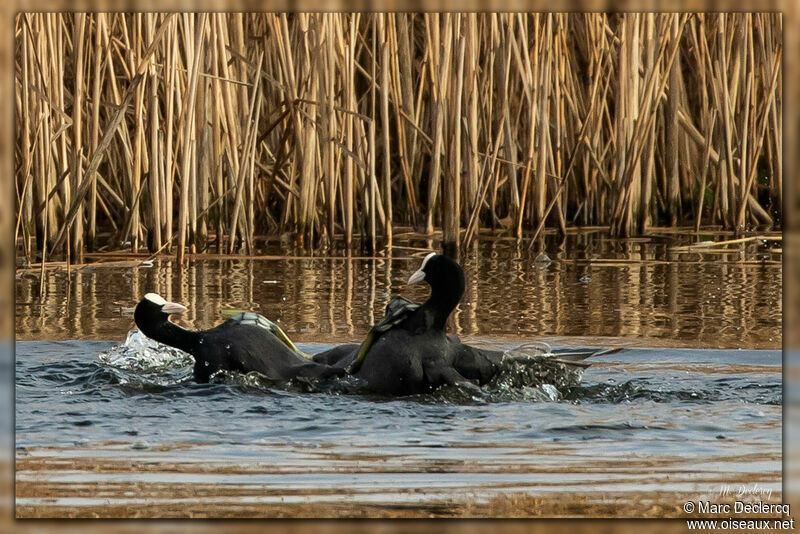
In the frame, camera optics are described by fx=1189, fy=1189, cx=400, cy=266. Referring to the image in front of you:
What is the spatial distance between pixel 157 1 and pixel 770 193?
7.85 metres

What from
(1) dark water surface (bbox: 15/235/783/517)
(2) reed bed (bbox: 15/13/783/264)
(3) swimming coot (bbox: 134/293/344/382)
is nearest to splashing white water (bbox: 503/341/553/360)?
(1) dark water surface (bbox: 15/235/783/517)

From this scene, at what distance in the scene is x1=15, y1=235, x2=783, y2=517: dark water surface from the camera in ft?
9.46

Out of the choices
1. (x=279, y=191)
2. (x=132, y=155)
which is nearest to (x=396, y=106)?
(x=279, y=191)

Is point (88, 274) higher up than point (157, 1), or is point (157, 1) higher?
point (157, 1)

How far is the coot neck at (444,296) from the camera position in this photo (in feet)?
14.4

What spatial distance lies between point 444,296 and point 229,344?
85cm

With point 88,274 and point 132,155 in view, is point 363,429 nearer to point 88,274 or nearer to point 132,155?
point 88,274

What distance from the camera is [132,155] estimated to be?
8.21m

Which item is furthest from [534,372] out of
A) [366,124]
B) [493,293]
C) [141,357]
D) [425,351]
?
[366,124]

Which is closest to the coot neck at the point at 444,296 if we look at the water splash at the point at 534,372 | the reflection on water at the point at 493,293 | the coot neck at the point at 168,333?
the water splash at the point at 534,372

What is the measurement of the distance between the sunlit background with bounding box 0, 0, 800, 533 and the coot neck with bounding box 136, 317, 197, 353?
185cm

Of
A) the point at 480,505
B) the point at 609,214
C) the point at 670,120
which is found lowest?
the point at 480,505

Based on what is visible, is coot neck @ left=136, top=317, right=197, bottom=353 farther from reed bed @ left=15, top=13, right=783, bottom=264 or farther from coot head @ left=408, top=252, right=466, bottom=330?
reed bed @ left=15, top=13, right=783, bottom=264

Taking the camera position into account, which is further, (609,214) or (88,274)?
(609,214)
